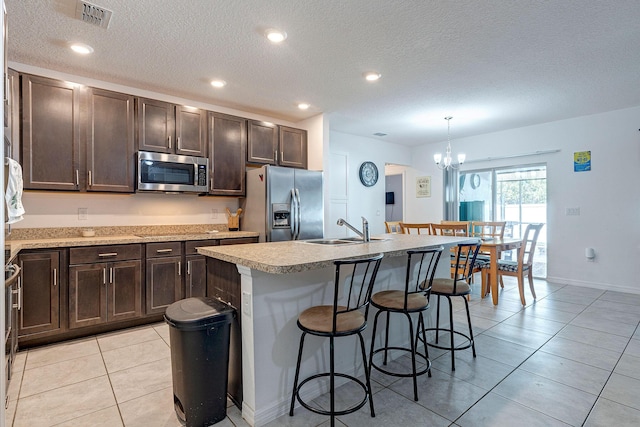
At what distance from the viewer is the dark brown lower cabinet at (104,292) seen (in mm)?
2863

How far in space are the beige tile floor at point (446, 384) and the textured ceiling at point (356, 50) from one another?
2.53m

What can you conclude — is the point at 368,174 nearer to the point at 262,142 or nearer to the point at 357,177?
the point at 357,177

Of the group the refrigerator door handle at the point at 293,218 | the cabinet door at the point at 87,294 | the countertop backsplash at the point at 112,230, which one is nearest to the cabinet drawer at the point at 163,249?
the cabinet door at the point at 87,294

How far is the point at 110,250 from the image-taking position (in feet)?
9.90

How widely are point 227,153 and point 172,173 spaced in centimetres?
71

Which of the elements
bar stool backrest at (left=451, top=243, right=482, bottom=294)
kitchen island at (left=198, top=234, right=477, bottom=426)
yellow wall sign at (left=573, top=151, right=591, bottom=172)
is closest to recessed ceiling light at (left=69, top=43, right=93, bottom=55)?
kitchen island at (left=198, top=234, right=477, bottom=426)

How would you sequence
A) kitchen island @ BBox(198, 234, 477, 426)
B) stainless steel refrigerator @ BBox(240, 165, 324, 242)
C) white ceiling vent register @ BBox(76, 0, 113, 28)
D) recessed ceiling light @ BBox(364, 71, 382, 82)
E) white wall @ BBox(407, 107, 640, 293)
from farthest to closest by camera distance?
white wall @ BBox(407, 107, 640, 293) < stainless steel refrigerator @ BBox(240, 165, 324, 242) < recessed ceiling light @ BBox(364, 71, 382, 82) < white ceiling vent register @ BBox(76, 0, 113, 28) < kitchen island @ BBox(198, 234, 477, 426)

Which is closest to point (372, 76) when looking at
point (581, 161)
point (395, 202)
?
point (581, 161)

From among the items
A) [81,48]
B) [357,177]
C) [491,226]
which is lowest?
[491,226]

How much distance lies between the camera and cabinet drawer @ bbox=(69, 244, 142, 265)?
2.86 meters

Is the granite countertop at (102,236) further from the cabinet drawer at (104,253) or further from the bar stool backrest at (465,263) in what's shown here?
the bar stool backrest at (465,263)

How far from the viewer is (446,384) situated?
212 centimetres

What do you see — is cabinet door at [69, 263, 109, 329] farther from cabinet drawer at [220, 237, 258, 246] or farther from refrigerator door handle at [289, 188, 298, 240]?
refrigerator door handle at [289, 188, 298, 240]

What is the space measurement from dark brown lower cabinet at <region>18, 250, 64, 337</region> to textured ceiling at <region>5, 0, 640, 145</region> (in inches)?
69.9
